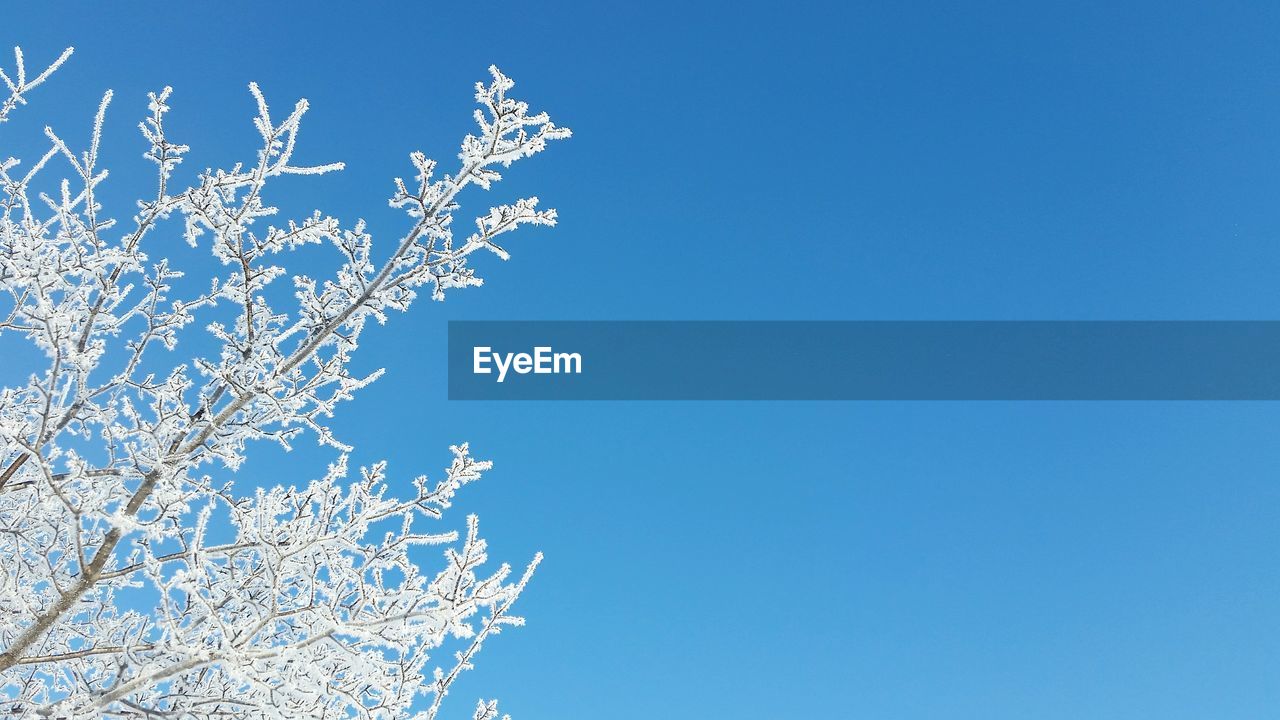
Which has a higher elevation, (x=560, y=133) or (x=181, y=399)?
(x=560, y=133)

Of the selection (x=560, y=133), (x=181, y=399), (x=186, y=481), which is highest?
(x=560, y=133)

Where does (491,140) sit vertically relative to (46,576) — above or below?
above

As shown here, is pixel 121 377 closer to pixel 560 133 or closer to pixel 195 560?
pixel 195 560

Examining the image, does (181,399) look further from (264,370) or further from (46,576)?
(46,576)

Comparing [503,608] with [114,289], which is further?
[503,608]

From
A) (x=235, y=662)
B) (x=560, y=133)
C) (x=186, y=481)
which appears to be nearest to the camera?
(x=235, y=662)

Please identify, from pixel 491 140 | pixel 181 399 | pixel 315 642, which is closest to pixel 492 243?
pixel 491 140

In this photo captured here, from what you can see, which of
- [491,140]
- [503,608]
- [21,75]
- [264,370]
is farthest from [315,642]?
[21,75]

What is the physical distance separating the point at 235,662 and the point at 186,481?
1.08 metres

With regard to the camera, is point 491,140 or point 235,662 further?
point 491,140

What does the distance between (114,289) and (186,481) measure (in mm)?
1006

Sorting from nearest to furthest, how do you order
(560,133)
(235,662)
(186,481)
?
(235,662)
(560,133)
(186,481)

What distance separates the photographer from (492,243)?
4.02m

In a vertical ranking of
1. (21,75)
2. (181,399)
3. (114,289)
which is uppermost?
(21,75)
